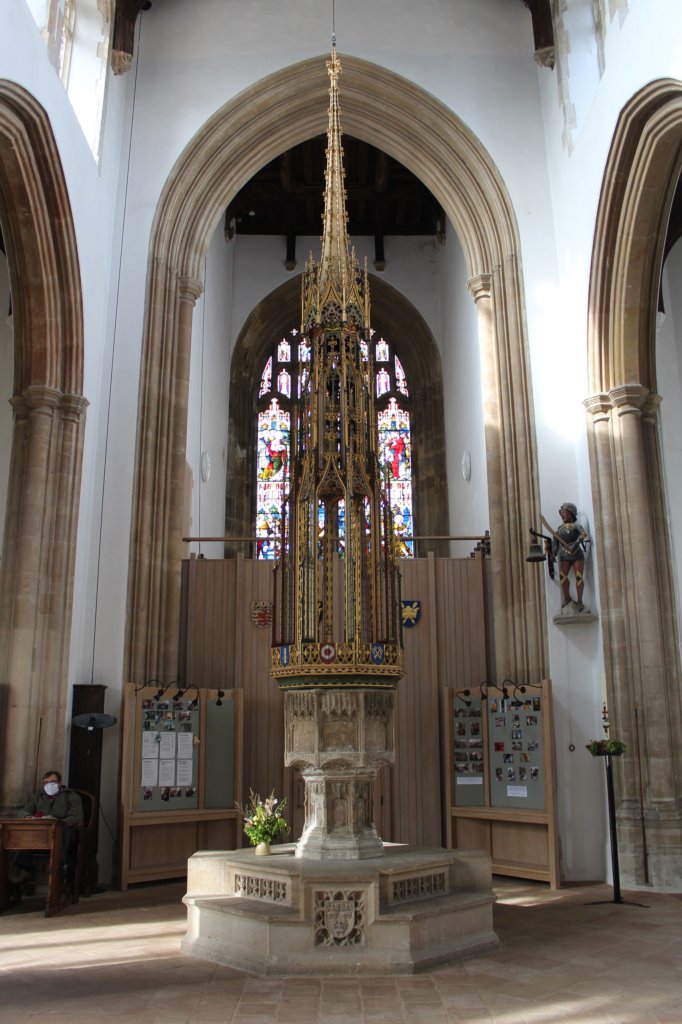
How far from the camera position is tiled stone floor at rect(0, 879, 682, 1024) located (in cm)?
447

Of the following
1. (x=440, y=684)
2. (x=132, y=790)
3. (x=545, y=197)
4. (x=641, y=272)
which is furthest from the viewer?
(x=545, y=197)

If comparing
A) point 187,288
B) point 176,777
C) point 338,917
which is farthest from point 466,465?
point 338,917

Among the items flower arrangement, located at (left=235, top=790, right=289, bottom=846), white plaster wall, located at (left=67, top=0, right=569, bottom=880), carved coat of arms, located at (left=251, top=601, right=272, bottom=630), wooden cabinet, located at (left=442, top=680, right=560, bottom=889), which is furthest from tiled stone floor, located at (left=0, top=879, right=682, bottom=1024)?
white plaster wall, located at (left=67, top=0, right=569, bottom=880)

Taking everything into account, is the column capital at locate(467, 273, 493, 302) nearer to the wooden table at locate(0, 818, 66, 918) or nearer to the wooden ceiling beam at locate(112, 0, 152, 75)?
the wooden ceiling beam at locate(112, 0, 152, 75)

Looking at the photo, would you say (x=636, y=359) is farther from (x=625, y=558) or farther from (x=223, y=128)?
(x=223, y=128)

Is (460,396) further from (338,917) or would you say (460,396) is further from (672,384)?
(338,917)

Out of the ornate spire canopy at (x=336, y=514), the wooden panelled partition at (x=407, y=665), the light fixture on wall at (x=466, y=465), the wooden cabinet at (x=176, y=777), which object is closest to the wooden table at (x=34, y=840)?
the wooden cabinet at (x=176, y=777)

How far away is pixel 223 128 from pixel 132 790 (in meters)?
7.84

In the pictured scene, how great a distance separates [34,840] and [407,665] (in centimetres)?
454

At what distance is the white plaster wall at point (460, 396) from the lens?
12797 mm

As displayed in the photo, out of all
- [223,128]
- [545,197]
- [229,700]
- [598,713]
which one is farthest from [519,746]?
[223,128]

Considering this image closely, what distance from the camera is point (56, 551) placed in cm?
903

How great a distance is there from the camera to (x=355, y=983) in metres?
5.05

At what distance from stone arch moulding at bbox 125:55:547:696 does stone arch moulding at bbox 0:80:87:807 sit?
0.93 metres
